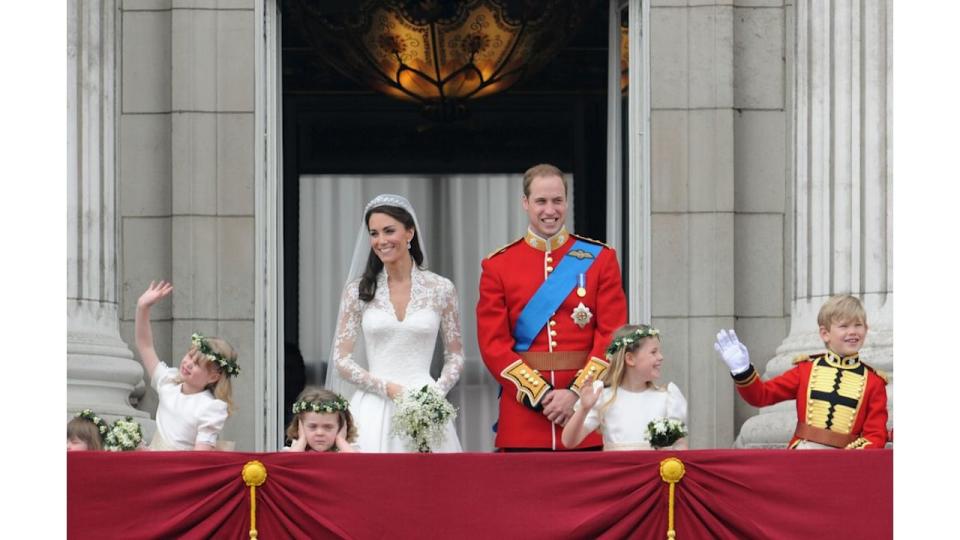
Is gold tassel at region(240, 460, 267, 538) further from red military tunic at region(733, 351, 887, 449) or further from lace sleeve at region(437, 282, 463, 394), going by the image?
red military tunic at region(733, 351, 887, 449)

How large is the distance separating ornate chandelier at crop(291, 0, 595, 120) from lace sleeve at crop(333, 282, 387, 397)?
5101mm

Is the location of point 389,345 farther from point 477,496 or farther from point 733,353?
point 733,353

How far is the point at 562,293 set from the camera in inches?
460

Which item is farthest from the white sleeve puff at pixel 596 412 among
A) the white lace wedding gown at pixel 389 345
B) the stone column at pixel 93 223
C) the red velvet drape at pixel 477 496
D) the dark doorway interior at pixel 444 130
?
the dark doorway interior at pixel 444 130

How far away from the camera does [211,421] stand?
1104 centimetres

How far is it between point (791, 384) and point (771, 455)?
94cm

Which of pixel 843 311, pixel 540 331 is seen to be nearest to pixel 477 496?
pixel 540 331

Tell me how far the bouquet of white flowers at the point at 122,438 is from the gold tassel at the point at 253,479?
3.29 feet

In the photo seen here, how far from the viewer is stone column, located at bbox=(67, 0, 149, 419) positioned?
1296 centimetres

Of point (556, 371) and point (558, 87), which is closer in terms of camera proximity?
point (556, 371)

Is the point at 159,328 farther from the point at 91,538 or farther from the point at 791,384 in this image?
the point at 791,384

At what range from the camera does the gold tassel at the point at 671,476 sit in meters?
10.4

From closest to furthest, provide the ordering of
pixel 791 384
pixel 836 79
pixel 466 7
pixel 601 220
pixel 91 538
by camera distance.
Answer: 1. pixel 91 538
2. pixel 791 384
3. pixel 836 79
4. pixel 466 7
5. pixel 601 220

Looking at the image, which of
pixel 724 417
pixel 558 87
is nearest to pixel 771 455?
pixel 724 417
